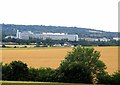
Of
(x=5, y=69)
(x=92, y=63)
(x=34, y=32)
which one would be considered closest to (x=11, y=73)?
(x=5, y=69)

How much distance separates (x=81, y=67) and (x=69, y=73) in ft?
3.59

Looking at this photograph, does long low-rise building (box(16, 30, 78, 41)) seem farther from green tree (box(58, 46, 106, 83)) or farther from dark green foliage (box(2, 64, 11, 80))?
dark green foliage (box(2, 64, 11, 80))

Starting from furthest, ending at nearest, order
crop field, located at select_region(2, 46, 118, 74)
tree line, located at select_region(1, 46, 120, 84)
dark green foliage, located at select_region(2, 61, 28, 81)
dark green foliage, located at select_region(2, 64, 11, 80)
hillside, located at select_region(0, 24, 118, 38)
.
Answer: hillside, located at select_region(0, 24, 118, 38), crop field, located at select_region(2, 46, 118, 74), dark green foliage, located at select_region(2, 61, 28, 81), dark green foliage, located at select_region(2, 64, 11, 80), tree line, located at select_region(1, 46, 120, 84)

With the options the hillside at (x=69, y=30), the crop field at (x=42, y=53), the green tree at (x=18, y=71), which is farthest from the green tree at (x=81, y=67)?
the hillside at (x=69, y=30)

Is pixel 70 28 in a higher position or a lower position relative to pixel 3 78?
higher

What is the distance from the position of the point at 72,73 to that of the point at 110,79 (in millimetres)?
Answer: 3019

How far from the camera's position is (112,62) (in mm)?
41844

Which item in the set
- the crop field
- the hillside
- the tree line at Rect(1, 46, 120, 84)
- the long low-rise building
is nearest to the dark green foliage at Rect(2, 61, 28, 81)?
the tree line at Rect(1, 46, 120, 84)

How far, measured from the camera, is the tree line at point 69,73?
26750 millimetres

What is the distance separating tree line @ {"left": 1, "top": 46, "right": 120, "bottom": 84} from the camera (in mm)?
26750

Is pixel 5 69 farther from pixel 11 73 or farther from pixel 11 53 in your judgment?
pixel 11 53

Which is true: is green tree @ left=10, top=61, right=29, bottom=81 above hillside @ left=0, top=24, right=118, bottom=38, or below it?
below

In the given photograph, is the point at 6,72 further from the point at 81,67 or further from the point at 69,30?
the point at 69,30

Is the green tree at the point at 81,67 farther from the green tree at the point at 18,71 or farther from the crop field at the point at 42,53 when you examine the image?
the crop field at the point at 42,53
